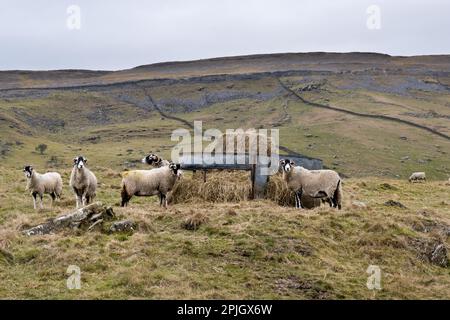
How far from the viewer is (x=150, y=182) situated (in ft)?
69.5

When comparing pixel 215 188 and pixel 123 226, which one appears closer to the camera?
A: pixel 123 226

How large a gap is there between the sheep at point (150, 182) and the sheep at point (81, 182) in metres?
1.71

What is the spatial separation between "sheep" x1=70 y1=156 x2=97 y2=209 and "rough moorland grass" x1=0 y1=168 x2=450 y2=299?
166 cm

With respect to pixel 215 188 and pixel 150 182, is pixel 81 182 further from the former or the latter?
pixel 215 188

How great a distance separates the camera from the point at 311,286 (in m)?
13.3

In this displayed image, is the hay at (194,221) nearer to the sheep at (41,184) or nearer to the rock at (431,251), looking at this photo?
the rock at (431,251)

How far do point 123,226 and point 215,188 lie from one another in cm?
591

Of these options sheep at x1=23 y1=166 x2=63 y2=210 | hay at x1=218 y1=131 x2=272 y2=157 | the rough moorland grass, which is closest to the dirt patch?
the rough moorland grass

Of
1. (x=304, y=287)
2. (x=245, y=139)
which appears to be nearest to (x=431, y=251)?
(x=304, y=287)

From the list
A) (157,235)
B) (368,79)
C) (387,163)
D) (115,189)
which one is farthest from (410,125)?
(157,235)

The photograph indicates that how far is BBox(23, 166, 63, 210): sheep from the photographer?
22.7 meters

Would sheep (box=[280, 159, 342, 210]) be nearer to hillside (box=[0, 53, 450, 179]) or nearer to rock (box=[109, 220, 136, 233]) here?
rock (box=[109, 220, 136, 233])

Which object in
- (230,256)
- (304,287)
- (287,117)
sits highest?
(230,256)
